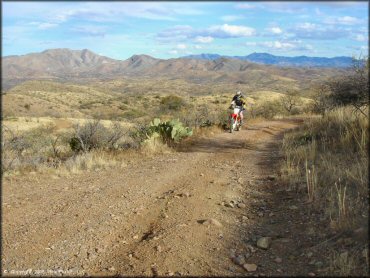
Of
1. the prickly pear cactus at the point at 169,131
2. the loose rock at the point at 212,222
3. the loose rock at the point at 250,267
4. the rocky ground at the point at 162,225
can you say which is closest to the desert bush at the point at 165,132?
the prickly pear cactus at the point at 169,131

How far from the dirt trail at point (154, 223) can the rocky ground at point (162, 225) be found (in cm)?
1

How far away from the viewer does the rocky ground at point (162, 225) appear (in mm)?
4434

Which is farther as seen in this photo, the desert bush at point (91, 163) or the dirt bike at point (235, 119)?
the dirt bike at point (235, 119)

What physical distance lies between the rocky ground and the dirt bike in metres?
6.65

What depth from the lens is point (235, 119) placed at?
51.9 feet

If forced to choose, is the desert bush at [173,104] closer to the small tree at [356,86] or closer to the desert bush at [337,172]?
the small tree at [356,86]

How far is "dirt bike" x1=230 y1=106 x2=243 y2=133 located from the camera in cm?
1564

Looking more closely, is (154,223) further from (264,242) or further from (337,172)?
(337,172)

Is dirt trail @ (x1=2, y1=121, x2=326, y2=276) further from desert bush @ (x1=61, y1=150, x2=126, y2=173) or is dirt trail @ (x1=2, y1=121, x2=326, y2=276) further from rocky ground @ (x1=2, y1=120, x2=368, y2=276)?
desert bush @ (x1=61, y1=150, x2=126, y2=173)

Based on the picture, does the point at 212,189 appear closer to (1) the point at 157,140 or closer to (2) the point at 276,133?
(1) the point at 157,140

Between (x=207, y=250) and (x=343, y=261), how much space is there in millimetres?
1520

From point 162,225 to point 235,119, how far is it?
10687 millimetres

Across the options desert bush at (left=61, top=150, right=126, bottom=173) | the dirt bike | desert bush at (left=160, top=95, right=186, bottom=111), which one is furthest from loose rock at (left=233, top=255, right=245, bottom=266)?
desert bush at (left=160, top=95, right=186, bottom=111)

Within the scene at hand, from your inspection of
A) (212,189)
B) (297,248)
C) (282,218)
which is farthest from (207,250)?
(212,189)
